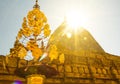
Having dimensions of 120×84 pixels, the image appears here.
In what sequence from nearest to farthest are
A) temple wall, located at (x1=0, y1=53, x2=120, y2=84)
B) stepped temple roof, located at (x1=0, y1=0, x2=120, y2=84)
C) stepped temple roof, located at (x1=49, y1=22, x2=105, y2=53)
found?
1. stepped temple roof, located at (x1=0, y1=0, x2=120, y2=84)
2. temple wall, located at (x1=0, y1=53, x2=120, y2=84)
3. stepped temple roof, located at (x1=49, y1=22, x2=105, y2=53)

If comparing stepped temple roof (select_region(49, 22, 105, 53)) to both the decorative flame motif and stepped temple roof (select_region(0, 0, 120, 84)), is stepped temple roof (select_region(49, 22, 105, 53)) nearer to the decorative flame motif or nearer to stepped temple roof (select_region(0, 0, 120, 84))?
stepped temple roof (select_region(0, 0, 120, 84))

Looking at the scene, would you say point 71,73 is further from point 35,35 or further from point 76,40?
point 76,40

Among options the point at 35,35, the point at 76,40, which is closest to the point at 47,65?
the point at 35,35

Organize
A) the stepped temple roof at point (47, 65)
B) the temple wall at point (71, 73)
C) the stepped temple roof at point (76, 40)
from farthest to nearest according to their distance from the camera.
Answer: the stepped temple roof at point (76, 40) → the temple wall at point (71, 73) → the stepped temple roof at point (47, 65)

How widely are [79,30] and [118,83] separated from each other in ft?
55.1

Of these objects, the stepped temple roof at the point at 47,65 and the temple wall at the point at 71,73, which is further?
the temple wall at the point at 71,73

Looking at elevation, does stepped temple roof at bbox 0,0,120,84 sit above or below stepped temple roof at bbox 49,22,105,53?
below

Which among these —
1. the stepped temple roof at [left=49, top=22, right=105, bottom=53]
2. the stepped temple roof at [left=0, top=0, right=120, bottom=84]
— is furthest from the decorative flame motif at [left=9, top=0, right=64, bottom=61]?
the stepped temple roof at [left=49, top=22, right=105, bottom=53]

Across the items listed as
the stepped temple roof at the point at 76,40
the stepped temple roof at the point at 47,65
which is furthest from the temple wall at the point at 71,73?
the stepped temple roof at the point at 76,40

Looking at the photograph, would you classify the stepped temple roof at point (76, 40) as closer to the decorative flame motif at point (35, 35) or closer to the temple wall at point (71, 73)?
the temple wall at point (71, 73)

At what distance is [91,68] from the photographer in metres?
14.8

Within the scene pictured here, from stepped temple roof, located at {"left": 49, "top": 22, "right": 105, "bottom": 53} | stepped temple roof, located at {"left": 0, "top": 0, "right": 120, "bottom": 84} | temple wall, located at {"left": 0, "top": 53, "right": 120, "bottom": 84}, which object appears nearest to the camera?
stepped temple roof, located at {"left": 0, "top": 0, "right": 120, "bottom": 84}

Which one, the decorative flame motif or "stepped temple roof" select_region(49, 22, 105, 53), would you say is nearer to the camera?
the decorative flame motif

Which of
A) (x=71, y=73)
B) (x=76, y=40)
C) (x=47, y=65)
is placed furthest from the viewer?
(x=76, y=40)
